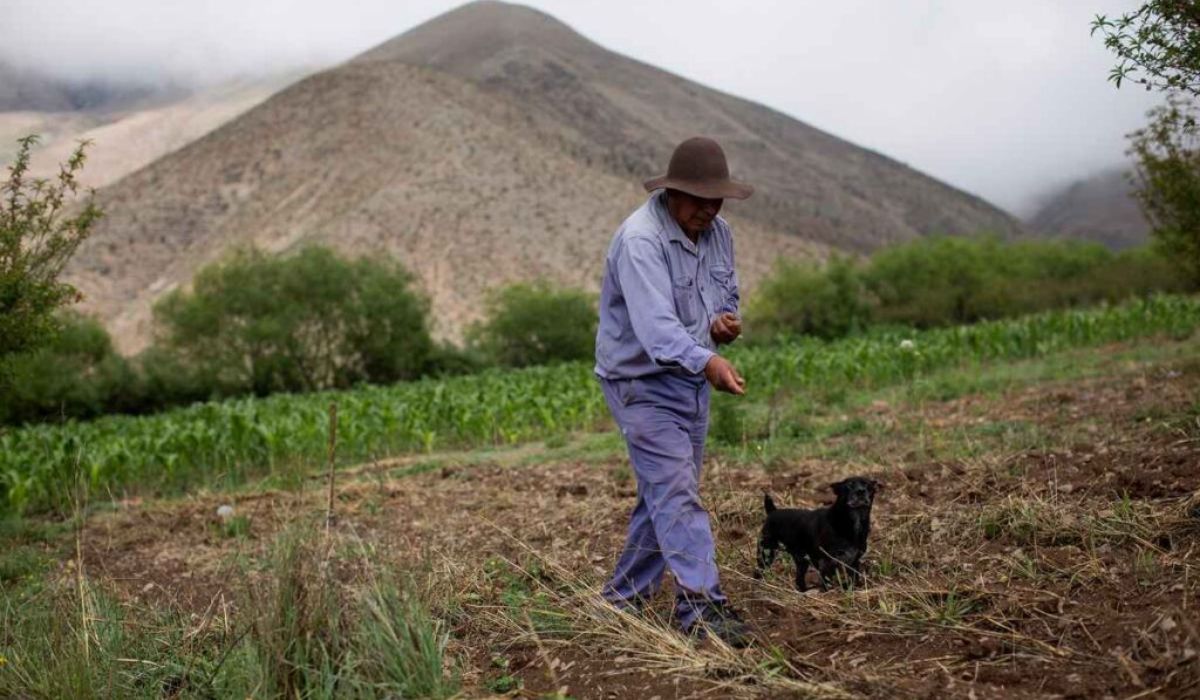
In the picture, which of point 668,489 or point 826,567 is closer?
point 668,489

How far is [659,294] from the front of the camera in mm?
5074

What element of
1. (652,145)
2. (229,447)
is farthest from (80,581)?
(652,145)

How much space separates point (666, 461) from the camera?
5.15 m

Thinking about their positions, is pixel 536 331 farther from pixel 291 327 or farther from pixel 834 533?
pixel 834 533

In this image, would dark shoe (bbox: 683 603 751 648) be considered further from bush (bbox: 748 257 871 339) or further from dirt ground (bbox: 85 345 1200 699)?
bush (bbox: 748 257 871 339)

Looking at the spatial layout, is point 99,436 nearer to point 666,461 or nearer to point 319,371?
point 666,461

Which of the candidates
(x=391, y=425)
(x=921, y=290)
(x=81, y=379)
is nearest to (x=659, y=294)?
(x=391, y=425)

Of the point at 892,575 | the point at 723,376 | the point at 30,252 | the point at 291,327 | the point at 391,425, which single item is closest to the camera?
the point at 723,376

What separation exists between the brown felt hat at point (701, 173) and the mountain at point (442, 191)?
49077mm

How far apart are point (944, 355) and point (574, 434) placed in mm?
9388

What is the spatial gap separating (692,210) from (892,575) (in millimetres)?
2204

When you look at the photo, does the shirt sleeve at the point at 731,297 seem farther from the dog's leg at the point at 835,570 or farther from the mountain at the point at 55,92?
the mountain at the point at 55,92

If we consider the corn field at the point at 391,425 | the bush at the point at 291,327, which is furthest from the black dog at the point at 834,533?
the bush at the point at 291,327

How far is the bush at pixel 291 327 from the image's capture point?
4294 cm
